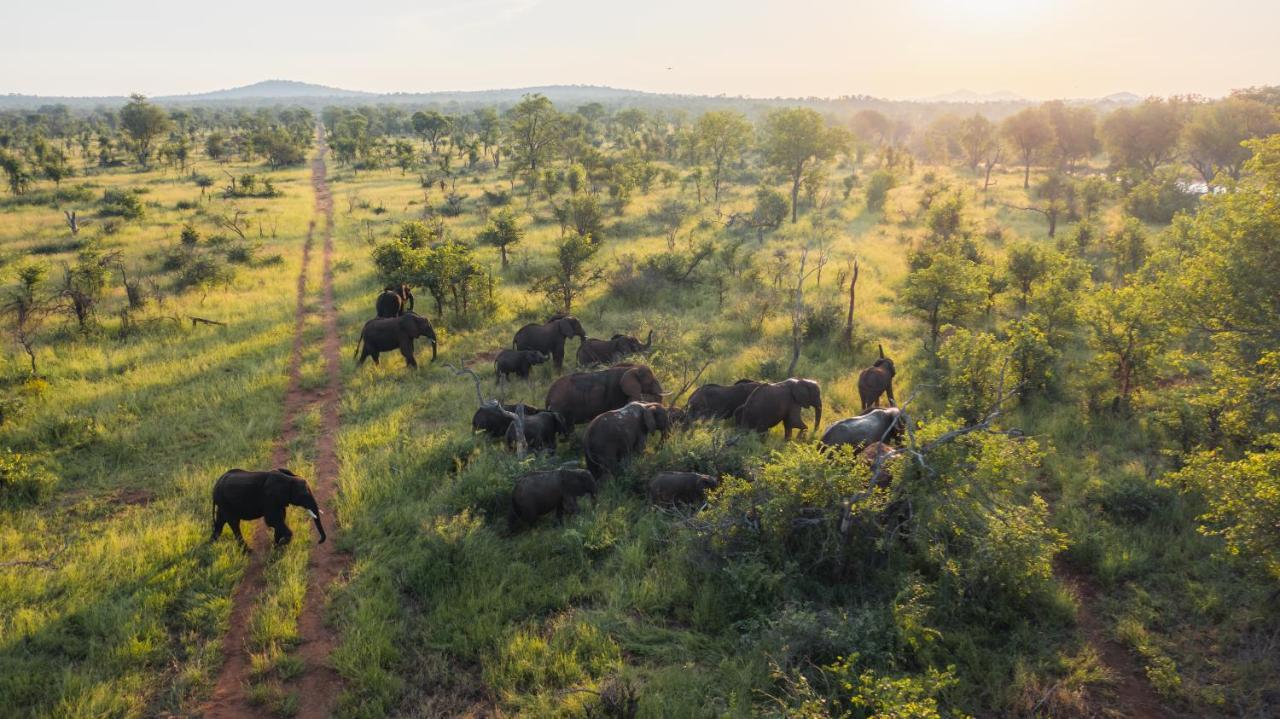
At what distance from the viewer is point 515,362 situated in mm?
16031

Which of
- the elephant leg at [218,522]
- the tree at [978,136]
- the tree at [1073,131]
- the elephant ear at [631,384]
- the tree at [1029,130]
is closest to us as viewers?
the elephant leg at [218,522]

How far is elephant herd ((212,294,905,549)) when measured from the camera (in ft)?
31.5

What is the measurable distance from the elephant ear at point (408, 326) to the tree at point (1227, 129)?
5342 centimetres

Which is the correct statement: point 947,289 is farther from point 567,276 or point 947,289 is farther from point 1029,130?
point 1029,130

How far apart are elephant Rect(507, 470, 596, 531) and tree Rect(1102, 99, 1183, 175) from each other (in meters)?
59.6

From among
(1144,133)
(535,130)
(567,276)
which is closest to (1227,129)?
(1144,133)

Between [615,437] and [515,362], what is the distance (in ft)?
17.7

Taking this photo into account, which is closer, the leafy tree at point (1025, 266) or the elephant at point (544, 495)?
the elephant at point (544, 495)

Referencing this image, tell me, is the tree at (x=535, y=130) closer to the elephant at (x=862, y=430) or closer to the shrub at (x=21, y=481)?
the shrub at (x=21, y=481)

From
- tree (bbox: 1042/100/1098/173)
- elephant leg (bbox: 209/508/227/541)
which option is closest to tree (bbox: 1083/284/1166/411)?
elephant leg (bbox: 209/508/227/541)

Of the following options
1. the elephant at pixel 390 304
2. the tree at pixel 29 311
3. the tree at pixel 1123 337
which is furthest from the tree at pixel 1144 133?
the tree at pixel 29 311

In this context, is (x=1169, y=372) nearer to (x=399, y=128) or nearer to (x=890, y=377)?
(x=890, y=377)

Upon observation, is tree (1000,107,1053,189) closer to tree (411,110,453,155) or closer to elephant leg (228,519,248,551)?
tree (411,110,453,155)

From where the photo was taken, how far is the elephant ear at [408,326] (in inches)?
668
